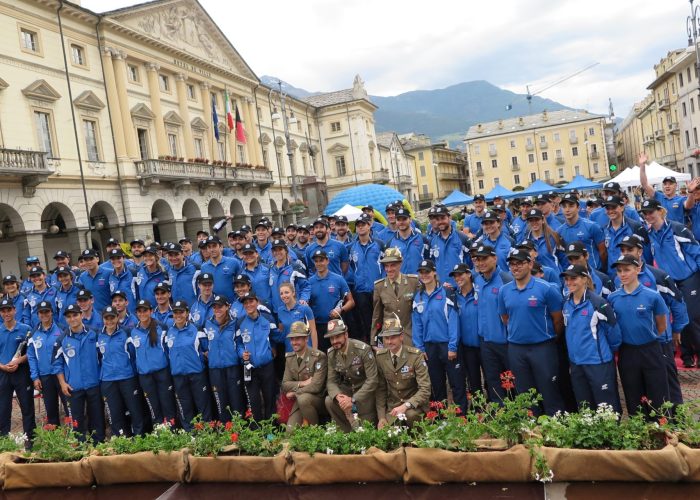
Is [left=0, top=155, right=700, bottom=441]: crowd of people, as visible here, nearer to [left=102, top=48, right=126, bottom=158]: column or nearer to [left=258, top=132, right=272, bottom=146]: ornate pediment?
[left=102, top=48, right=126, bottom=158]: column

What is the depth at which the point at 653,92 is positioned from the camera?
68.4 m

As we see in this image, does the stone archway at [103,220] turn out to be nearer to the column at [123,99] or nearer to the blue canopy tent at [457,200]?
the column at [123,99]

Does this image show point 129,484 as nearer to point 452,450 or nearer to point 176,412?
point 176,412

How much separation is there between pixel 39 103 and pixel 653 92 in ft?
218

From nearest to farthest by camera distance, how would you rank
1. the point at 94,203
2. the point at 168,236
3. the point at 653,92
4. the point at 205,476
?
the point at 205,476, the point at 94,203, the point at 168,236, the point at 653,92

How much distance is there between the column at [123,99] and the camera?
3231 cm

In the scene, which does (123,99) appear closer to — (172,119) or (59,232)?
(172,119)

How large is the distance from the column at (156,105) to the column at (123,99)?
2621mm

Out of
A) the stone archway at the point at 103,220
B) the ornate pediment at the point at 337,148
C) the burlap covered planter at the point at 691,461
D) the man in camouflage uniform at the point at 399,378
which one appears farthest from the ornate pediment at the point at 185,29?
the burlap covered planter at the point at 691,461

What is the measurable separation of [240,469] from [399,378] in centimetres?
204

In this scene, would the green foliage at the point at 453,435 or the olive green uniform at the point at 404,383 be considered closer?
the green foliage at the point at 453,435

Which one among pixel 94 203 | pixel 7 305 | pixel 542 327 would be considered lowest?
pixel 542 327

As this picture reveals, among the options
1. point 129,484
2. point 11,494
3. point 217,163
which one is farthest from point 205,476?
point 217,163

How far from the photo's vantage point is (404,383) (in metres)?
6.54
